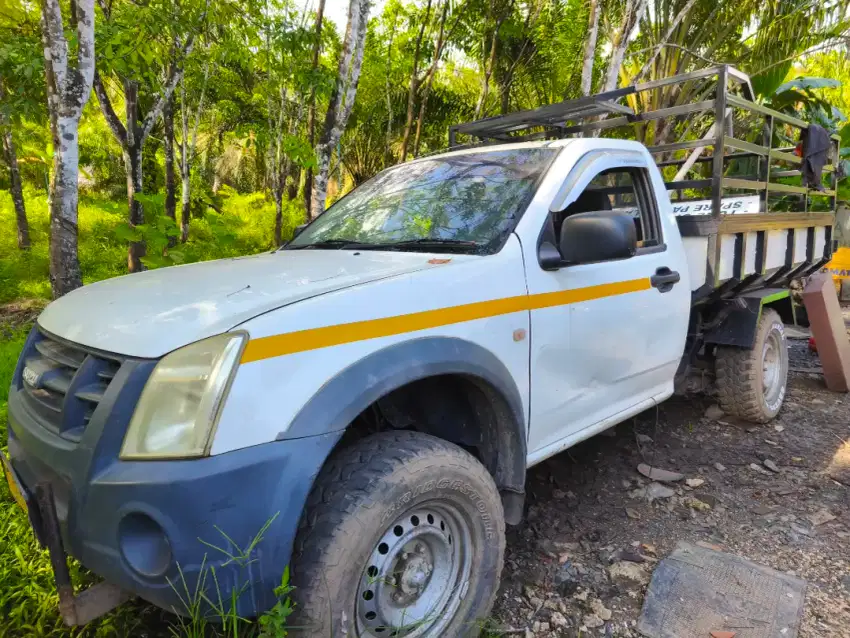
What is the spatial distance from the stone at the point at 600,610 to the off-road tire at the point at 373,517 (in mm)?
542

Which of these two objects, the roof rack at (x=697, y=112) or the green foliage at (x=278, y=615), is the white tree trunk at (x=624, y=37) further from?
the green foliage at (x=278, y=615)

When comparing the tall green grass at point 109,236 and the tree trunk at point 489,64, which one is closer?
the tall green grass at point 109,236

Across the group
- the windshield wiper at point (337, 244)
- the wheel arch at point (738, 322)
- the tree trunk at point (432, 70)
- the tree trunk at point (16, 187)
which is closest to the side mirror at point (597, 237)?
the windshield wiper at point (337, 244)

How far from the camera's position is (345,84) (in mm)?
6863

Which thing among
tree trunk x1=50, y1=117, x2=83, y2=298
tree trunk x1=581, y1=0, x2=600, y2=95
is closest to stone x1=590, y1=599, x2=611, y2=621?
tree trunk x1=50, y1=117, x2=83, y2=298

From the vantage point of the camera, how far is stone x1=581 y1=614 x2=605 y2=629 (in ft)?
7.64

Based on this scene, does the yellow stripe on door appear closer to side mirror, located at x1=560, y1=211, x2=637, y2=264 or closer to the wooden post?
side mirror, located at x1=560, y1=211, x2=637, y2=264

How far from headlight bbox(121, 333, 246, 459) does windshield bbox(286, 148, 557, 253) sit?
1158mm

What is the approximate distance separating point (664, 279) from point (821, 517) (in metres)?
1.51

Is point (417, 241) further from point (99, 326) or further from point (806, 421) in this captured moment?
point (806, 421)

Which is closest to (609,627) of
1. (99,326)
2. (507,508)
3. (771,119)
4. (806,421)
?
(507,508)

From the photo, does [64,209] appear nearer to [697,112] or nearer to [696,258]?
[696,258]

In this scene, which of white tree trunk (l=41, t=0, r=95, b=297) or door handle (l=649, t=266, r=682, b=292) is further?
white tree trunk (l=41, t=0, r=95, b=297)

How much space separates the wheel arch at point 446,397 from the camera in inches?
66.6
